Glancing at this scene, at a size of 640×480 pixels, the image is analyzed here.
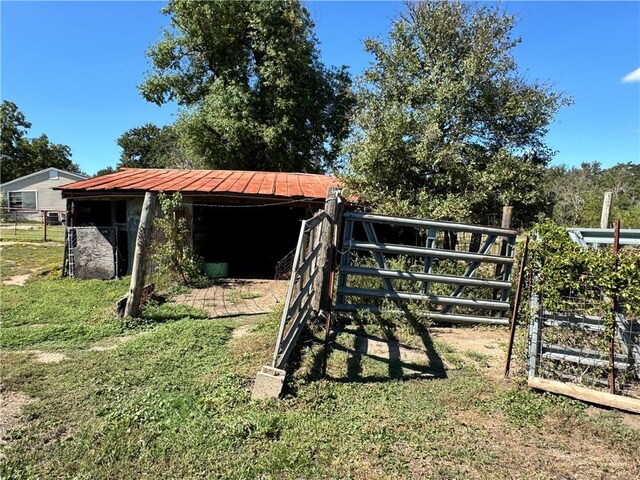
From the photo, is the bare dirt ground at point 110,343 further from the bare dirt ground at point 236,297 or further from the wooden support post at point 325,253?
the wooden support post at point 325,253

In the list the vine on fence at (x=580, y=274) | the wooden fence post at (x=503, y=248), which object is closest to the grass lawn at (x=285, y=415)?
the vine on fence at (x=580, y=274)

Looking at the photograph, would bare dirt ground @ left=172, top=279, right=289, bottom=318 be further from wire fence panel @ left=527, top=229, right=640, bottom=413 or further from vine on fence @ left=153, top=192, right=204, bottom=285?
wire fence panel @ left=527, top=229, right=640, bottom=413

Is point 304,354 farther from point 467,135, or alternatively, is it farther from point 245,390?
point 467,135

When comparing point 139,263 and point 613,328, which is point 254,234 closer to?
point 139,263

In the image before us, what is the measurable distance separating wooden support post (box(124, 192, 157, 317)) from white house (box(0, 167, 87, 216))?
91.6ft

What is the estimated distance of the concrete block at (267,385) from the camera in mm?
3465

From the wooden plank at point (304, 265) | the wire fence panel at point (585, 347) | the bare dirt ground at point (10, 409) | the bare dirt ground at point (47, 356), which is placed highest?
the wooden plank at point (304, 265)

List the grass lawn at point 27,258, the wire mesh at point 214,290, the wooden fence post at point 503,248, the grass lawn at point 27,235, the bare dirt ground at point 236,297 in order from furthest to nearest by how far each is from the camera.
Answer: the grass lawn at point 27,235
the grass lawn at point 27,258
the wire mesh at point 214,290
the bare dirt ground at point 236,297
the wooden fence post at point 503,248

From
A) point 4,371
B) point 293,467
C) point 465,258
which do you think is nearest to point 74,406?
point 4,371

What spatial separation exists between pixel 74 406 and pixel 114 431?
0.67 m

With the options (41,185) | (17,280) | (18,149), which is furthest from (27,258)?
(18,149)

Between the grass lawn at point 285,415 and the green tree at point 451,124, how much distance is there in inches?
176

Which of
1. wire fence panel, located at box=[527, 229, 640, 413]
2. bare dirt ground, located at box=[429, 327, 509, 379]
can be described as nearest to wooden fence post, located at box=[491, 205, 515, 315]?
bare dirt ground, located at box=[429, 327, 509, 379]

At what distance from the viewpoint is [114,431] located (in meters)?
2.96
